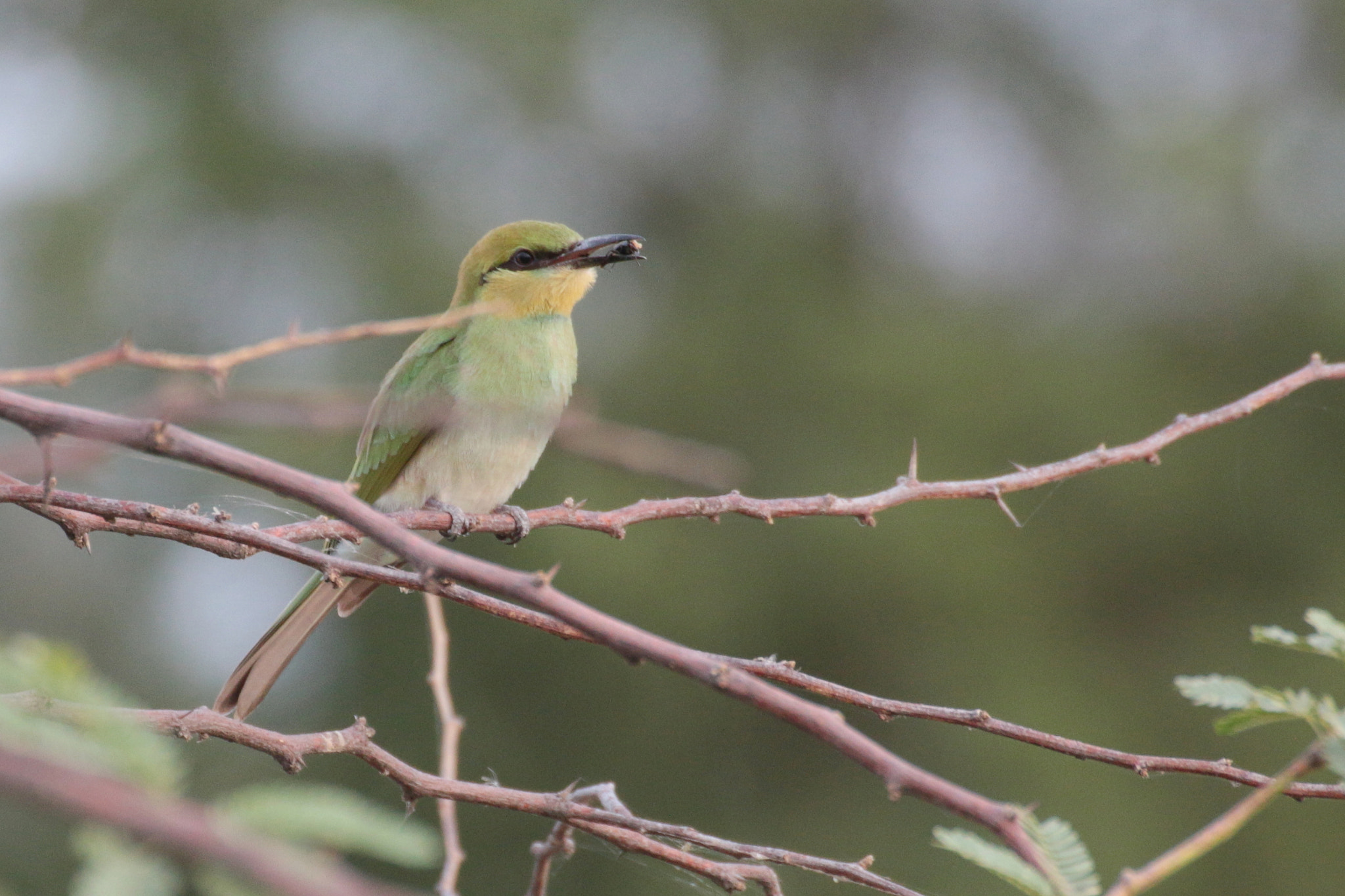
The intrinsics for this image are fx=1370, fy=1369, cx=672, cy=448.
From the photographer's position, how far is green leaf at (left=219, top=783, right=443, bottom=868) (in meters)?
0.84

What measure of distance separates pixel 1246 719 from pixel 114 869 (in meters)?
0.90

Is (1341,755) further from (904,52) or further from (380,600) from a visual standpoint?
(904,52)

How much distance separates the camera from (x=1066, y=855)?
101 cm

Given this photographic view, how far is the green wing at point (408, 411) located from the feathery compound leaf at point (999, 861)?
8.07 feet

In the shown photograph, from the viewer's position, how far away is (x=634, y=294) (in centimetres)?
1428

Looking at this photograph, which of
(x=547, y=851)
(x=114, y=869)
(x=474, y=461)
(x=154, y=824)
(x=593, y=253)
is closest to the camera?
(x=154, y=824)

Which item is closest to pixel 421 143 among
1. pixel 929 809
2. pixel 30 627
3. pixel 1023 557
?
pixel 30 627

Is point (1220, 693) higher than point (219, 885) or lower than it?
higher

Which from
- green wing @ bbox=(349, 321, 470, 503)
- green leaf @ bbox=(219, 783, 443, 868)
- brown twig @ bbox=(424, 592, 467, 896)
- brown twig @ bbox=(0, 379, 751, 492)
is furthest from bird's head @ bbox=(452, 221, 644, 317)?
green leaf @ bbox=(219, 783, 443, 868)

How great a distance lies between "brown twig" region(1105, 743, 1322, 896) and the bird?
225 cm

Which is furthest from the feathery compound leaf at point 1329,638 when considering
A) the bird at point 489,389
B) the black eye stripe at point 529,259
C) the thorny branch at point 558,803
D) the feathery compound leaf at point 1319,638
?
the black eye stripe at point 529,259

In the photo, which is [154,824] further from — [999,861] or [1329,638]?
[1329,638]

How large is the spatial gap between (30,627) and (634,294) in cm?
653

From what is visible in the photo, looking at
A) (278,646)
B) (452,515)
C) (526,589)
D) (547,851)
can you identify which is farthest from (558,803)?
(452,515)
